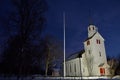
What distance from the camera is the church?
6639 centimetres

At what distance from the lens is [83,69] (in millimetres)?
70250

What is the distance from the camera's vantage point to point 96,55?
68.2 metres

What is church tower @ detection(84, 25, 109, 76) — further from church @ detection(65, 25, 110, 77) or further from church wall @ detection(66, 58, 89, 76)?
church wall @ detection(66, 58, 89, 76)

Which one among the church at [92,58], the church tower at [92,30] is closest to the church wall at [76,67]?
the church at [92,58]

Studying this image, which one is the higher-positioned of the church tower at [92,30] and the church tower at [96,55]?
the church tower at [92,30]

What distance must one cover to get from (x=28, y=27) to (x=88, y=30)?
1959 inches

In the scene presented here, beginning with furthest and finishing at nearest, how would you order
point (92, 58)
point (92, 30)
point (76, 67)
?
point (76, 67), point (92, 30), point (92, 58)

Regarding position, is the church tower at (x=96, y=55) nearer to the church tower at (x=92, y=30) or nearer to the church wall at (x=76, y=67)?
the church tower at (x=92, y=30)

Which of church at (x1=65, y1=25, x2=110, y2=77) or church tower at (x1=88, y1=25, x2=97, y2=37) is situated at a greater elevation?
church tower at (x1=88, y1=25, x2=97, y2=37)

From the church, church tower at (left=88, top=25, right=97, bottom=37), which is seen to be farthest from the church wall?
church tower at (left=88, top=25, right=97, bottom=37)

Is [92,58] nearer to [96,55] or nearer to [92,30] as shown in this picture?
[96,55]

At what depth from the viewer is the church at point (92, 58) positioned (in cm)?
6639

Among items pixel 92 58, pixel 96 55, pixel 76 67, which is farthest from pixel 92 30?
pixel 76 67

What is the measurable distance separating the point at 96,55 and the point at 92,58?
1528 millimetres
